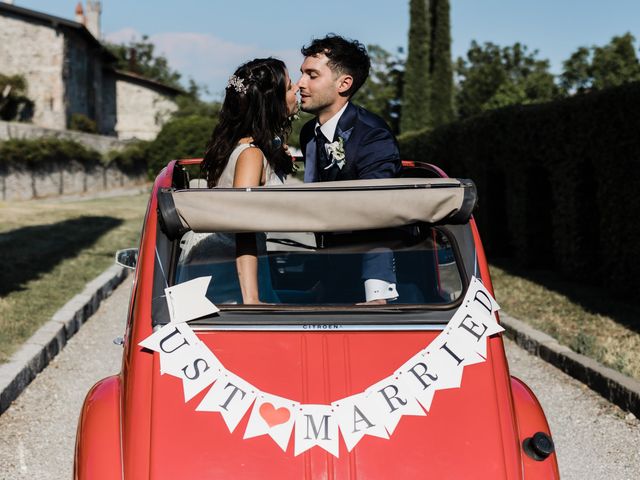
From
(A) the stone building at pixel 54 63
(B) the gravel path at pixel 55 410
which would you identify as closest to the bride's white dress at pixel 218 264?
(B) the gravel path at pixel 55 410

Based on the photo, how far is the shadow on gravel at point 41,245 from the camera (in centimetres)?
1056

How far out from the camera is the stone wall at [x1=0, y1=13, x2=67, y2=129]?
1613 inches

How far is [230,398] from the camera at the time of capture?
2623 mm

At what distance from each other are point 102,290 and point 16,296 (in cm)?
130

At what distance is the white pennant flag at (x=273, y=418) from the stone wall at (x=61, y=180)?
2992cm

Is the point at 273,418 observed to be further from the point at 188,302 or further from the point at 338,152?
the point at 338,152

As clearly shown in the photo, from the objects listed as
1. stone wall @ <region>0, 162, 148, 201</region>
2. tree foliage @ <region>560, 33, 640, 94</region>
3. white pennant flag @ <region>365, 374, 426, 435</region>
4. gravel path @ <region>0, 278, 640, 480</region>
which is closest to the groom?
white pennant flag @ <region>365, 374, 426, 435</region>

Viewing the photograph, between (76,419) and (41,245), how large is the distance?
31.5ft

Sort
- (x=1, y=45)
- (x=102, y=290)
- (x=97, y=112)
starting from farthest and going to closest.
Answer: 1. (x=97, y=112)
2. (x=1, y=45)
3. (x=102, y=290)

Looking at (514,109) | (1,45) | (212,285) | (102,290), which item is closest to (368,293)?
(212,285)

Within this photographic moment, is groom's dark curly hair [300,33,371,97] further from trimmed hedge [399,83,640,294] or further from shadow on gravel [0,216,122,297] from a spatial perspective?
shadow on gravel [0,216,122,297]

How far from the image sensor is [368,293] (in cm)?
308

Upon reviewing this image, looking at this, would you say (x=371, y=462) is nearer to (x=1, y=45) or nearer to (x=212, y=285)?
(x=212, y=285)

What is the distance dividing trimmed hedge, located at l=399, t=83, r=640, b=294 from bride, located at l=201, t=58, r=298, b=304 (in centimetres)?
606
